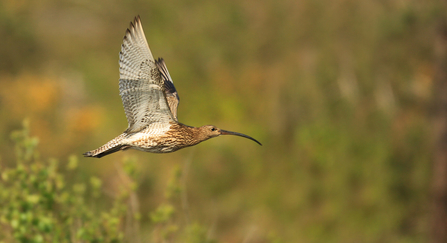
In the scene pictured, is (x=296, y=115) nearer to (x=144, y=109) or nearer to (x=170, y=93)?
(x=170, y=93)

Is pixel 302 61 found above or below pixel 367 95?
above

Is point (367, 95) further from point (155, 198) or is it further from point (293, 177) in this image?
point (155, 198)

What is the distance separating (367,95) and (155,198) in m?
5.96

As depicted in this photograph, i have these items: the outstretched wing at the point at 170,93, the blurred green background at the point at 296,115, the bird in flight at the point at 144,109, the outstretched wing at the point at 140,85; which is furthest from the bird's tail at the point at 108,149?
the blurred green background at the point at 296,115

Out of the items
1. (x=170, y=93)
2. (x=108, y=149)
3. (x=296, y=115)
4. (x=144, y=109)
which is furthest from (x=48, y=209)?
(x=296, y=115)

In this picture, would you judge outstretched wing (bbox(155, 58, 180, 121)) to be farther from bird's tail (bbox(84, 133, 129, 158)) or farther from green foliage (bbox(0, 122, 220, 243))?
bird's tail (bbox(84, 133, 129, 158))

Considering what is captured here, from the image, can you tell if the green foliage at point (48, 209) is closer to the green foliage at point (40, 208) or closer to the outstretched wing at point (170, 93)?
the green foliage at point (40, 208)

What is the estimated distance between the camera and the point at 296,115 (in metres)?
11.6

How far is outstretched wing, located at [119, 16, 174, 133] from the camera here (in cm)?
379

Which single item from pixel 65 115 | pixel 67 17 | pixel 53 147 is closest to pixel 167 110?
pixel 53 147

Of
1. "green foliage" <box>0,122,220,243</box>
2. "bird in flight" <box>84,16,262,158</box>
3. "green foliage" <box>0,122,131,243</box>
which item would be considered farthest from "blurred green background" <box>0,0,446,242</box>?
"bird in flight" <box>84,16,262,158</box>

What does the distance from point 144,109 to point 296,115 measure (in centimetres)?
805

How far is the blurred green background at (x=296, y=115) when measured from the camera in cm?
1098

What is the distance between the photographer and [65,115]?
16969mm
